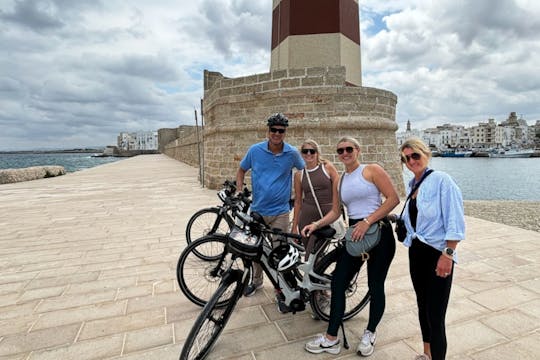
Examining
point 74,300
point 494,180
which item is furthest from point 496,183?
point 74,300

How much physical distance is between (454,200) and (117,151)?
348ft

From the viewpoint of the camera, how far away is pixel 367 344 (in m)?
2.10

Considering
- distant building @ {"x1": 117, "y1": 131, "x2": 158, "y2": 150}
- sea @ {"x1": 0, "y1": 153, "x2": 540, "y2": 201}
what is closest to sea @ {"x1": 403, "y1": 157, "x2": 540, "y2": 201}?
sea @ {"x1": 0, "y1": 153, "x2": 540, "y2": 201}

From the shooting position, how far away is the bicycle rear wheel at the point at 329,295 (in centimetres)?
231

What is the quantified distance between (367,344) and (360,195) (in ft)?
3.35

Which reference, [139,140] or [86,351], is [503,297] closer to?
[86,351]

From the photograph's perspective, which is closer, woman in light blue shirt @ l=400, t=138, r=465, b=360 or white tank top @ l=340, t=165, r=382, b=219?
woman in light blue shirt @ l=400, t=138, r=465, b=360

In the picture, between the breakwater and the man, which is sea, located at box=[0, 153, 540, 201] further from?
the breakwater

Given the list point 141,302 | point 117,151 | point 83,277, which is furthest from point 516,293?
point 117,151

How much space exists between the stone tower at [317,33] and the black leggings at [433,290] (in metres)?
8.91

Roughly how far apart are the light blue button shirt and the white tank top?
1.11 ft

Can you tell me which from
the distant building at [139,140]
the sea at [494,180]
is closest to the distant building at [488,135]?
the sea at [494,180]

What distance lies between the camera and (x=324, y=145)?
879 cm

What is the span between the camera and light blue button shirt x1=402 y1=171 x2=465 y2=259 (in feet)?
5.49
